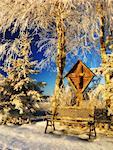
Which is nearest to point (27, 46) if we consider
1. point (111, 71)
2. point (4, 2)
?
point (4, 2)

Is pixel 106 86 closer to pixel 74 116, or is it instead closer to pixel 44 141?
pixel 74 116

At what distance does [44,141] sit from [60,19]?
9293 mm

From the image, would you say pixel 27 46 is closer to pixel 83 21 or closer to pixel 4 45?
pixel 4 45

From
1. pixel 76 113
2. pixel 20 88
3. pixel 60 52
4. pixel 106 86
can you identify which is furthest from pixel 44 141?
pixel 60 52

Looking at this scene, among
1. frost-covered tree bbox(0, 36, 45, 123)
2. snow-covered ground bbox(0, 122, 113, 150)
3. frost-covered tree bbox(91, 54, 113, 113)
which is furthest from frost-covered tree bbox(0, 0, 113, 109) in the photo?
snow-covered ground bbox(0, 122, 113, 150)

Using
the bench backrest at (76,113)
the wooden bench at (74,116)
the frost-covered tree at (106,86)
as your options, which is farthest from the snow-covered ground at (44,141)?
the frost-covered tree at (106,86)

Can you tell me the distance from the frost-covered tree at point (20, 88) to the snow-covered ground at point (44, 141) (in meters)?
3.36

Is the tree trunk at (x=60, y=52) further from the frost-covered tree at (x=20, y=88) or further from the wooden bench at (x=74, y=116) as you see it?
the wooden bench at (x=74, y=116)

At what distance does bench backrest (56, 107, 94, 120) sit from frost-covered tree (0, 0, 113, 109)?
12.7 ft

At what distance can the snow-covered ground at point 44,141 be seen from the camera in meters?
13.2

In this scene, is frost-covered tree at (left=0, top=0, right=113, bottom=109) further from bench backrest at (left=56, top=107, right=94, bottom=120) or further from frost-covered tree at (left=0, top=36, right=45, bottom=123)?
bench backrest at (left=56, top=107, right=94, bottom=120)

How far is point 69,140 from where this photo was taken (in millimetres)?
14781

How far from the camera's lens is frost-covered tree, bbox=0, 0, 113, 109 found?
67.4 ft

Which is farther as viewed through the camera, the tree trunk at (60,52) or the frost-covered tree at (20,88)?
the tree trunk at (60,52)
